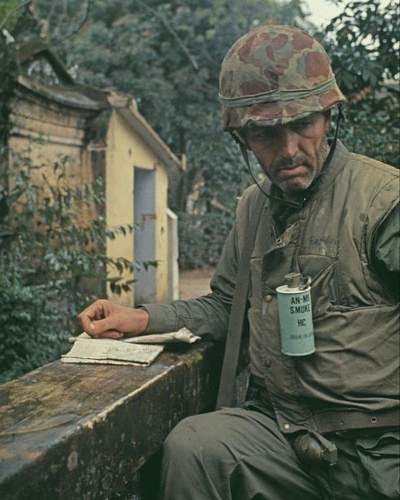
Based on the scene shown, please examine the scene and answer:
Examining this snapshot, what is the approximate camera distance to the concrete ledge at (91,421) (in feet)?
5.53

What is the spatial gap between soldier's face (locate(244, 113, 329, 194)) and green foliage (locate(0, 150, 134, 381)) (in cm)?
373

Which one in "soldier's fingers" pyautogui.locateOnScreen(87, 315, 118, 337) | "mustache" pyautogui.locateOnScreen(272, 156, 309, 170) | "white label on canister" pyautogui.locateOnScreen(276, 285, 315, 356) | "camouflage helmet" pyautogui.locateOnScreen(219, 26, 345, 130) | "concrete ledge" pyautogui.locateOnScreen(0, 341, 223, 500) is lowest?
"concrete ledge" pyautogui.locateOnScreen(0, 341, 223, 500)

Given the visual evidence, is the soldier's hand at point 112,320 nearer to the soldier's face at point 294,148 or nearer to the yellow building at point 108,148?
the soldier's face at point 294,148

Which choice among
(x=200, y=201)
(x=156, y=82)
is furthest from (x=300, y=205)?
(x=200, y=201)

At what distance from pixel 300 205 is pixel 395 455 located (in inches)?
31.9

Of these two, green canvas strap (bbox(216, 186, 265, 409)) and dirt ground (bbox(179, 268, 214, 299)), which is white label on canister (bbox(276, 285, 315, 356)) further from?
dirt ground (bbox(179, 268, 214, 299))

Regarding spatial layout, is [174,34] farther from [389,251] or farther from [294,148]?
[389,251]

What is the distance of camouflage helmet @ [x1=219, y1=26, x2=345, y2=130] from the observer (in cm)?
225

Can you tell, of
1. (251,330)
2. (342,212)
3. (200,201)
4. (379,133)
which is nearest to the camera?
(342,212)

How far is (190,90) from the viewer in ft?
53.7

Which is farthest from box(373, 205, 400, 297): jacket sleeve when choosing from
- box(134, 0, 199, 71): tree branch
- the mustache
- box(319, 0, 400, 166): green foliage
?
box(134, 0, 199, 71): tree branch

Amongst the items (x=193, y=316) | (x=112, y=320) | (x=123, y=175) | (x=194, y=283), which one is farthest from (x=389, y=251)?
(x=194, y=283)

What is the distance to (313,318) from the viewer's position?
222 centimetres

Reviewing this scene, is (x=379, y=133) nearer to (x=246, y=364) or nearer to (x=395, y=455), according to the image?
(x=246, y=364)
